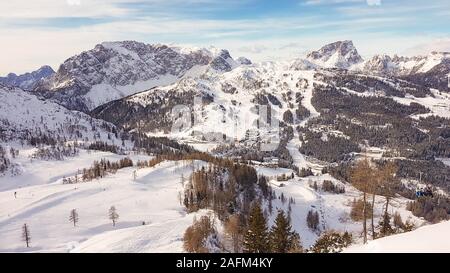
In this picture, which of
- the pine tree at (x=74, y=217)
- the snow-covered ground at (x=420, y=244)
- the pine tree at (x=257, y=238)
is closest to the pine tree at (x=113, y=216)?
the pine tree at (x=74, y=217)

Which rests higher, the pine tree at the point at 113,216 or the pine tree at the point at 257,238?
the pine tree at the point at 257,238

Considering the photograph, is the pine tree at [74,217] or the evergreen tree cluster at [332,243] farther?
the pine tree at [74,217]

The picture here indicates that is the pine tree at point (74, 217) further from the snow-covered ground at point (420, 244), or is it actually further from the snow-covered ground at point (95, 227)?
the snow-covered ground at point (420, 244)

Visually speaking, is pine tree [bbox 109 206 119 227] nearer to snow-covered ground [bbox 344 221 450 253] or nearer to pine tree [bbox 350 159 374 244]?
pine tree [bbox 350 159 374 244]

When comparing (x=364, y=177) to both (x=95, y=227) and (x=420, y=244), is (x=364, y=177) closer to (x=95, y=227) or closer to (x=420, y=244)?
(x=420, y=244)

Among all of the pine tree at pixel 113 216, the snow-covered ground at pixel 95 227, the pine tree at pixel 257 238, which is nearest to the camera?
the pine tree at pixel 257 238

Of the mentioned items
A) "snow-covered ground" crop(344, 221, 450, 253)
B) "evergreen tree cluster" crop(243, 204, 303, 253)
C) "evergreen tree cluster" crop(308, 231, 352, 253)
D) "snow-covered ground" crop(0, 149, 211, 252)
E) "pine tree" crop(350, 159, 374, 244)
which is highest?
"snow-covered ground" crop(344, 221, 450, 253)

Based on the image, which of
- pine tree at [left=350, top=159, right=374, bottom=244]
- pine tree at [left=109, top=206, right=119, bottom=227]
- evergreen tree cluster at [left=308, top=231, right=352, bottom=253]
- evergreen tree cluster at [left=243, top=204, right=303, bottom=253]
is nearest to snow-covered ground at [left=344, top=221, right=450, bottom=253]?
evergreen tree cluster at [left=308, top=231, right=352, bottom=253]

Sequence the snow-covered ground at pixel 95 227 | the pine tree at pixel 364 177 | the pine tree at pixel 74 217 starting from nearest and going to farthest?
the pine tree at pixel 364 177, the snow-covered ground at pixel 95 227, the pine tree at pixel 74 217
